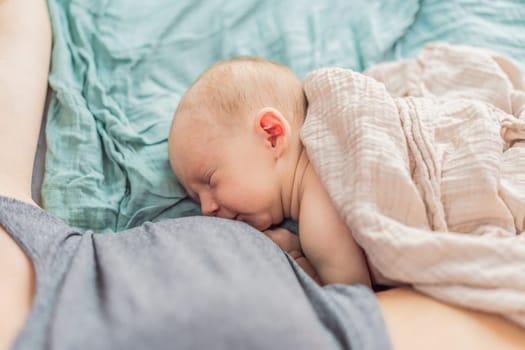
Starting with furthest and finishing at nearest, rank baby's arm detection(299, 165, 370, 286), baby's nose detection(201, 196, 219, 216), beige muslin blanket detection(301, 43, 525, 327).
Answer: baby's nose detection(201, 196, 219, 216)
baby's arm detection(299, 165, 370, 286)
beige muslin blanket detection(301, 43, 525, 327)

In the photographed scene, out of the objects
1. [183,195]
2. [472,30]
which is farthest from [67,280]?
[472,30]

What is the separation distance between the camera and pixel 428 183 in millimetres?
818

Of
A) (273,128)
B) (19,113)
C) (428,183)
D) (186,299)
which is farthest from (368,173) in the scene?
(19,113)

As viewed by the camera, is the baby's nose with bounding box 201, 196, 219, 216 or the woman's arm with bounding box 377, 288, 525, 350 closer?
the woman's arm with bounding box 377, 288, 525, 350

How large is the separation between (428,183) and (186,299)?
0.44 m

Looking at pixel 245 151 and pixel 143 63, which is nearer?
pixel 245 151

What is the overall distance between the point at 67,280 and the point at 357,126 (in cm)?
50

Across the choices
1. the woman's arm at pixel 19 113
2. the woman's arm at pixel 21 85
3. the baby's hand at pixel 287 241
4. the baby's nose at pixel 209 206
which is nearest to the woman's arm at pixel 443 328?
the baby's hand at pixel 287 241

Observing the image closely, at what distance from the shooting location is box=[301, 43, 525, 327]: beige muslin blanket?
719mm

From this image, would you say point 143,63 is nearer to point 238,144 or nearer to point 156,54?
point 156,54

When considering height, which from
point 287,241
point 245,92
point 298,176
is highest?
point 245,92

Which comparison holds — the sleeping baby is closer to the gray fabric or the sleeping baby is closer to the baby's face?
the baby's face

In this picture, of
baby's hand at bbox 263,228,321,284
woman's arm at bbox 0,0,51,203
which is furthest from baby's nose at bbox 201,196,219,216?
woman's arm at bbox 0,0,51,203

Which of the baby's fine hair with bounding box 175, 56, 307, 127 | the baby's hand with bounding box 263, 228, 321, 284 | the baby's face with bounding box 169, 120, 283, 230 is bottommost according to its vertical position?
the baby's hand with bounding box 263, 228, 321, 284
